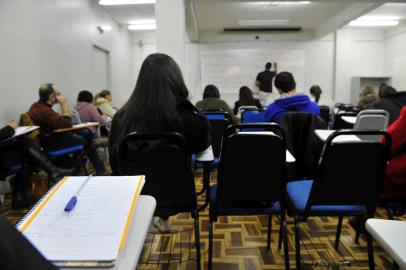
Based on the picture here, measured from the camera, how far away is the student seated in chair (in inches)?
64.4

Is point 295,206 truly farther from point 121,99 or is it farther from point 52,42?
point 121,99

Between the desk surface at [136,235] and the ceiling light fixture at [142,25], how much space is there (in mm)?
7266

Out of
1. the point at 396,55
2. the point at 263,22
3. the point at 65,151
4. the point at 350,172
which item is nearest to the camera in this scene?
the point at 350,172

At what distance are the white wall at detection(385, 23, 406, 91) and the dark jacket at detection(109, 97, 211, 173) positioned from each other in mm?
7298

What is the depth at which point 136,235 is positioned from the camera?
639 millimetres

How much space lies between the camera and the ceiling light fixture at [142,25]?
24.8ft

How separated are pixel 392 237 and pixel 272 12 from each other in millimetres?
6519

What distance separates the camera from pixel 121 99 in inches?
308

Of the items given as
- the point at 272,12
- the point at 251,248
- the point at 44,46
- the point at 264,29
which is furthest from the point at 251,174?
the point at 264,29

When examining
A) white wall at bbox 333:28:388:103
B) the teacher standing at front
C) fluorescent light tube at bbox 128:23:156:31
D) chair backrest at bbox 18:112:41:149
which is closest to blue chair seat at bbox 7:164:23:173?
chair backrest at bbox 18:112:41:149

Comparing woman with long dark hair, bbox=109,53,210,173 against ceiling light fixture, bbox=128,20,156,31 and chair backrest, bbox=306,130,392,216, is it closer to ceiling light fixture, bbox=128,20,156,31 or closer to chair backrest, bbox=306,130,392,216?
chair backrest, bbox=306,130,392,216

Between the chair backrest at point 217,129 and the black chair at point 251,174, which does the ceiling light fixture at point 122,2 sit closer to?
the chair backrest at point 217,129

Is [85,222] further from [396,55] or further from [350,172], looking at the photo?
[396,55]

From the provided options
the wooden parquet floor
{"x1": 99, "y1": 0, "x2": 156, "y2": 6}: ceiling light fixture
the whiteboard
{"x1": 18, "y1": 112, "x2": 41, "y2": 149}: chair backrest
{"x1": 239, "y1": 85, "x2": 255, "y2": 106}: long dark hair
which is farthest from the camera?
the whiteboard
